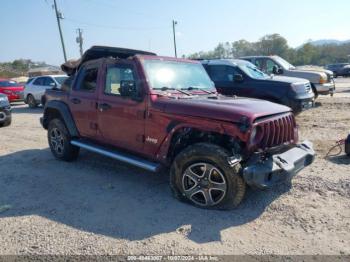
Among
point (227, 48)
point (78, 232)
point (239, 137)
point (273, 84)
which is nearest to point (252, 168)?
point (239, 137)

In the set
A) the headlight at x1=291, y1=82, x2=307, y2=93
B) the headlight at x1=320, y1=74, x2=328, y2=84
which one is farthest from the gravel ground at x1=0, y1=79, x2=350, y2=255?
the headlight at x1=320, y1=74, x2=328, y2=84

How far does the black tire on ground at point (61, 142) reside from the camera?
628cm

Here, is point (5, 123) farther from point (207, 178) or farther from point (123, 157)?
point (207, 178)

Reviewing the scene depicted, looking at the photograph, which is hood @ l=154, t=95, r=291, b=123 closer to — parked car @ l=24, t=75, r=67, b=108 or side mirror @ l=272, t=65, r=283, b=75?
side mirror @ l=272, t=65, r=283, b=75

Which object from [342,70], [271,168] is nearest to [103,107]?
[271,168]

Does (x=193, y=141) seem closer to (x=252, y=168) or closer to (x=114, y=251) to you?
(x=252, y=168)

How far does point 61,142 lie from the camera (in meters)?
6.43

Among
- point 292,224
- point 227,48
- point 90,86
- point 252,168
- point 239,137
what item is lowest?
point 292,224

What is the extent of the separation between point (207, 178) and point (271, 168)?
2.52 ft

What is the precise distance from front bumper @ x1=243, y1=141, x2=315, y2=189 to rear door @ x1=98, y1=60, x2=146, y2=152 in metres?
1.67

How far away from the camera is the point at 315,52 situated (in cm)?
8950

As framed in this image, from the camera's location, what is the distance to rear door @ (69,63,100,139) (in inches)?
221

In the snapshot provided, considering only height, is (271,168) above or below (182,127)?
below

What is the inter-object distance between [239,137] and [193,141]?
0.84 metres
